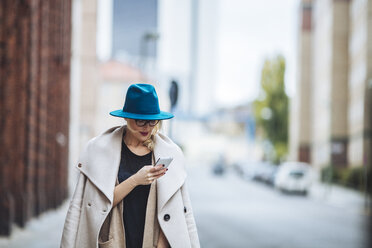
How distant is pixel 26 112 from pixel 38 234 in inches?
153

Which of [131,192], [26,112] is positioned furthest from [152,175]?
[26,112]

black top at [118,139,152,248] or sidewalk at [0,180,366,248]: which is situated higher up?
black top at [118,139,152,248]

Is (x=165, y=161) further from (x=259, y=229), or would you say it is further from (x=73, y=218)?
(x=259, y=229)

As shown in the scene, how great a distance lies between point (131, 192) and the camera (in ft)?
10.5

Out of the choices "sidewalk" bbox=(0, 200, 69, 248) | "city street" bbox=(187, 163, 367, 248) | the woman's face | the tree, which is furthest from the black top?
the tree

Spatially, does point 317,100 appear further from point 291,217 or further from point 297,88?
point 291,217

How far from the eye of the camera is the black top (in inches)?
125

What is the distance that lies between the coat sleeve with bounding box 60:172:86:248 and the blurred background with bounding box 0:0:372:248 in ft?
2.29

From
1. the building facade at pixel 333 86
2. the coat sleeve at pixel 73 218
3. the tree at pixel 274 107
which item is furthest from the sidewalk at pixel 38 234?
the tree at pixel 274 107

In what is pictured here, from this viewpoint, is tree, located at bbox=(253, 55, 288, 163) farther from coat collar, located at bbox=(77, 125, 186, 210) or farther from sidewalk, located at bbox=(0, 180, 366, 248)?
coat collar, located at bbox=(77, 125, 186, 210)

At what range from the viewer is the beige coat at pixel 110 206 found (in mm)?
3174

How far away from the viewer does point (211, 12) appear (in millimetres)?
160125

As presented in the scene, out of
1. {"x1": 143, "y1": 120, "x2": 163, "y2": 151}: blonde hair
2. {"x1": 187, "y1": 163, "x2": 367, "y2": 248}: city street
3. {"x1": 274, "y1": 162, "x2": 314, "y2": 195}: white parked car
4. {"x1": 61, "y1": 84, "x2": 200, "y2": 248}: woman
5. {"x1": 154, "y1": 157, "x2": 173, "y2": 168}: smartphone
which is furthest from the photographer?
{"x1": 274, "y1": 162, "x2": 314, "y2": 195}: white parked car

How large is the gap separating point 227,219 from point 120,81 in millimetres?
58991
